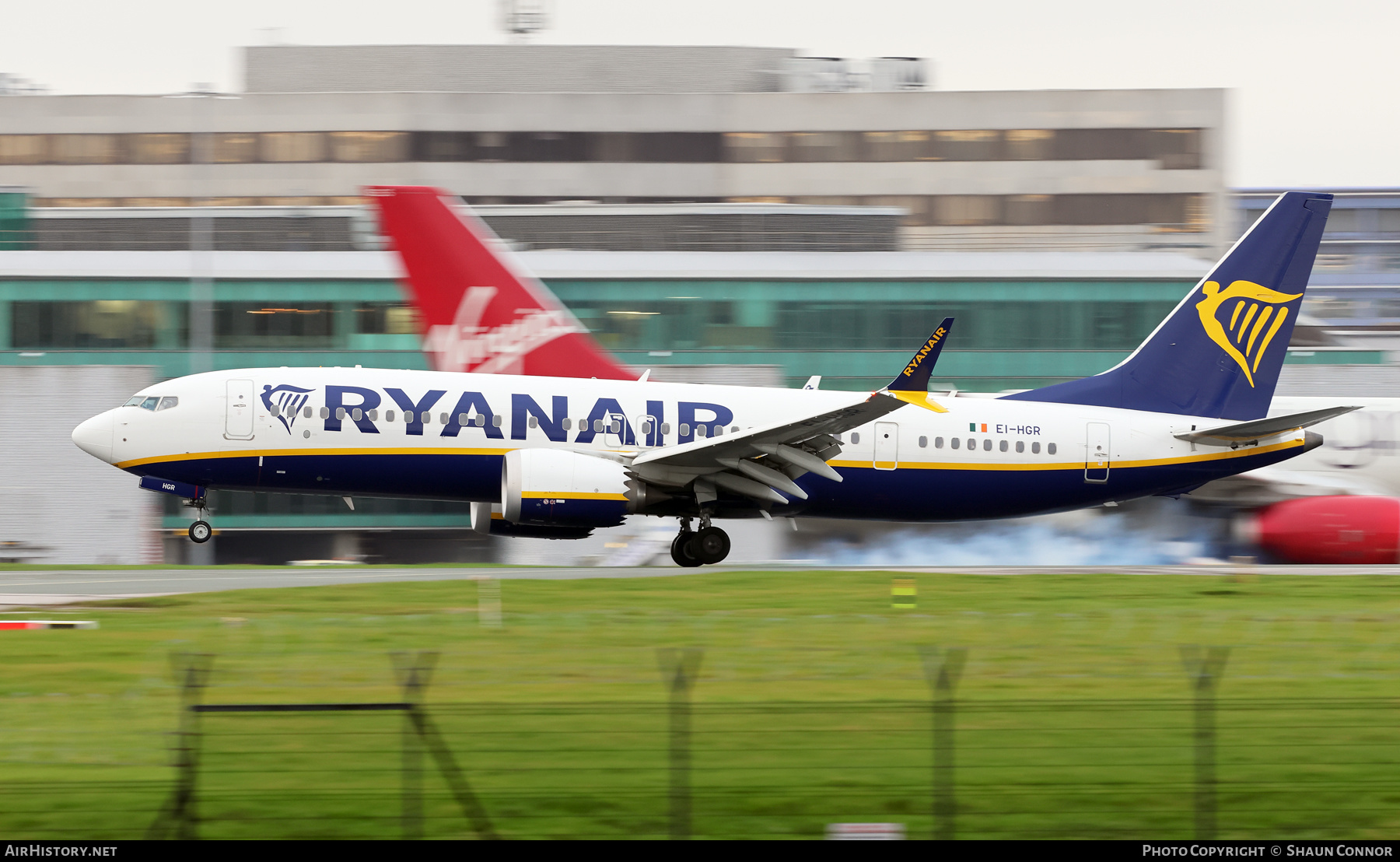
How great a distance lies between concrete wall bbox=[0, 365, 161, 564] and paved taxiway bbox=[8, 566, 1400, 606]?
14904 mm

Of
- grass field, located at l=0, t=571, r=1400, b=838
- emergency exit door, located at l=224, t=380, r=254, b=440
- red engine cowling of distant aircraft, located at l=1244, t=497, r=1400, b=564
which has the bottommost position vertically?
red engine cowling of distant aircraft, located at l=1244, t=497, r=1400, b=564

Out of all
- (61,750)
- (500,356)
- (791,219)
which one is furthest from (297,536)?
(61,750)

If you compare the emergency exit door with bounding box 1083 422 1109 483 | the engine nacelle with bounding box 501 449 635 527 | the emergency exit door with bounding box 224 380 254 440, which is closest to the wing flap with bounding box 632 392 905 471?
the engine nacelle with bounding box 501 449 635 527

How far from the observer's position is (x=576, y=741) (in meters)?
9.57

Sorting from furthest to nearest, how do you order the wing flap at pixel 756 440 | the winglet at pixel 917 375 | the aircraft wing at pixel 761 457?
the aircraft wing at pixel 761 457 → the wing flap at pixel 756 440 → the winglet at pixel 917 375

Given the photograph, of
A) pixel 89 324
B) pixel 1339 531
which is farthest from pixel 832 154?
pixel 1339 531

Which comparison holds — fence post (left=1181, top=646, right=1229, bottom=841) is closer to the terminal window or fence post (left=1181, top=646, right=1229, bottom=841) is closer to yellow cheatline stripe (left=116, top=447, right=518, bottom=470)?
yellow cheatline stripe (left=116, top=447, right=518, bottom=470)

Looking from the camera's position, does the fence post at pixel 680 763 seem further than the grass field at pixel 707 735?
No

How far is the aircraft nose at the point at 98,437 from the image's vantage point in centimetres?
2725

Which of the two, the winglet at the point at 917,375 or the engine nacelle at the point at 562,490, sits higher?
the winglet at the point at 917,375

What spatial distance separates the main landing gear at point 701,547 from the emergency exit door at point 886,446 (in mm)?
3392

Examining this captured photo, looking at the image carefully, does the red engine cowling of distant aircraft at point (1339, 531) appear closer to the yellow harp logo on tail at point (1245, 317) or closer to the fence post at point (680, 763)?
the yellow harp logo on tail at point (1245, 317)

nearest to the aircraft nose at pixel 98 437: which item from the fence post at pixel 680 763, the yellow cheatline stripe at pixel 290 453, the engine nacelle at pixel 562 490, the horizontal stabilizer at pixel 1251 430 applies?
the yellow cheatline stripe at pixel 290 453

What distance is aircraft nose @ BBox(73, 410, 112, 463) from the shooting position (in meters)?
27.2
